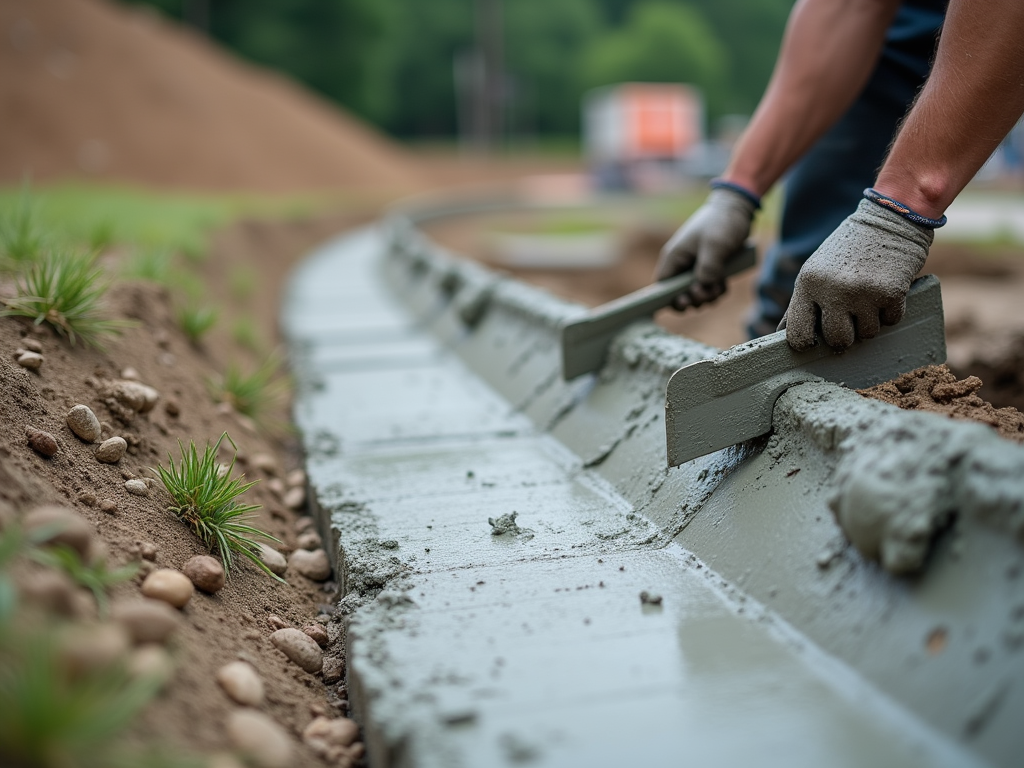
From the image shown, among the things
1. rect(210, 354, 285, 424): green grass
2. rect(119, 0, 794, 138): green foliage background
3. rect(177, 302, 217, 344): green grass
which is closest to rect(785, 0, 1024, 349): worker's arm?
rect(210, 354, 285, 424): green grass

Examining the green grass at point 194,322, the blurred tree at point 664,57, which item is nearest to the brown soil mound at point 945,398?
the green grass at point 194,322

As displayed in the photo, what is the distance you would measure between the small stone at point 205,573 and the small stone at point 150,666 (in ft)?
1.34

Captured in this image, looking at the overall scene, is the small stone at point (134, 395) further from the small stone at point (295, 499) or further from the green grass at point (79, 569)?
the green grass at point (79, 569)

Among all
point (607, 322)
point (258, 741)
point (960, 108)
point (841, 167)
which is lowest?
point (258, 741)

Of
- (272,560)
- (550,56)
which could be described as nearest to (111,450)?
(272,560)

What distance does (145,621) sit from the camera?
132cm

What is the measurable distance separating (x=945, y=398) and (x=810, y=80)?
47.7 inches

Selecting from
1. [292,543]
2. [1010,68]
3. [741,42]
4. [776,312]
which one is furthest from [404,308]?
[741,42]

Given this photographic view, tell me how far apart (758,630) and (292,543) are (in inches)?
48.2

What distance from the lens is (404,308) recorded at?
5.79m

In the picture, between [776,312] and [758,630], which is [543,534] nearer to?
[758,630]

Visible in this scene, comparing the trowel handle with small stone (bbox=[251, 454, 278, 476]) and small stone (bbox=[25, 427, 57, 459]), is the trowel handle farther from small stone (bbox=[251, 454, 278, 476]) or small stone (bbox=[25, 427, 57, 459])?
small stone (bbox=[25, 427, 57, 459])

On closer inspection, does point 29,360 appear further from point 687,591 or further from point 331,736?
point 687,591

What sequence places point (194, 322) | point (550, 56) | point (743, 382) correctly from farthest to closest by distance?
point (550, 56) < point (194, 322) < point (743, 382)
